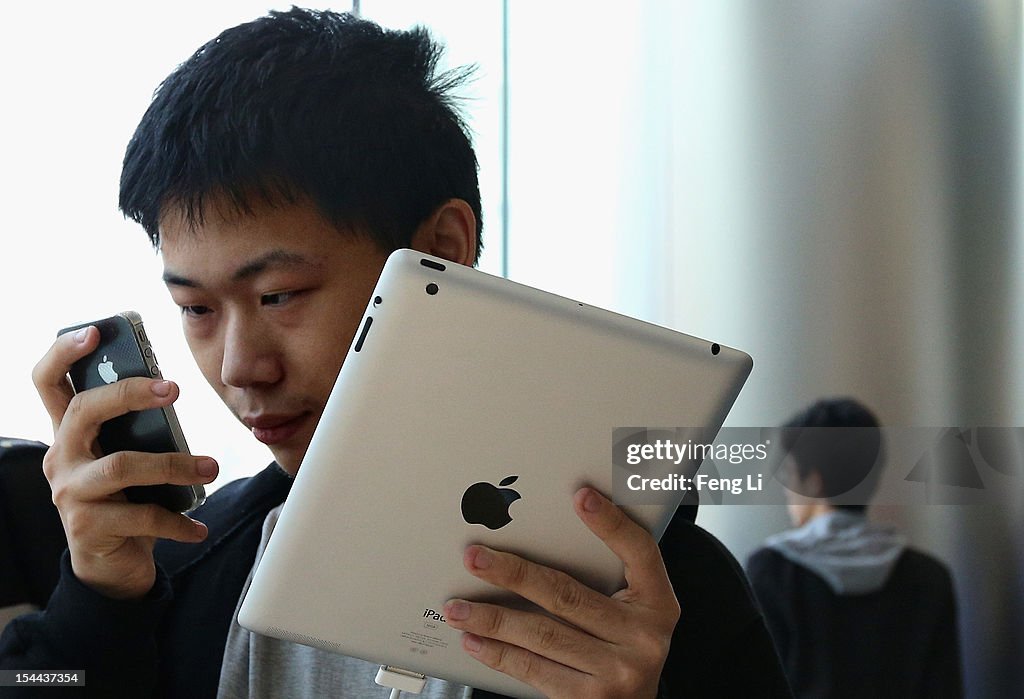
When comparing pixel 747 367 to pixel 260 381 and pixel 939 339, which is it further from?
pixel 939 339

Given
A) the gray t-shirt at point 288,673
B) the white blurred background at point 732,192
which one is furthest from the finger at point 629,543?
the white blurred background at point 732,192

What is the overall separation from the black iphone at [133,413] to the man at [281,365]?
2 centimetres

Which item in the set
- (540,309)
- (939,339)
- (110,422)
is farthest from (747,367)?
(939,339)

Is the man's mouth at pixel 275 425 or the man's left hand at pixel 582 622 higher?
the man's mouth at pixel 275 425

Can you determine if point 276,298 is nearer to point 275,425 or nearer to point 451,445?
point 275,425

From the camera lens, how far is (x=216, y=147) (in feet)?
2.88

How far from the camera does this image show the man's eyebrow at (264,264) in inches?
32.8

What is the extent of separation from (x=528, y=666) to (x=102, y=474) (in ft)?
1.24

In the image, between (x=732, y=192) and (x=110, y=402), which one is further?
(x=732, y=192)

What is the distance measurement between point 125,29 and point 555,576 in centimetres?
164

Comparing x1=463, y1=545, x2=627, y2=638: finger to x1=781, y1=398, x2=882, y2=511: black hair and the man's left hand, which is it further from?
x1=781, y1=398, x2=882, y2=511: black hair

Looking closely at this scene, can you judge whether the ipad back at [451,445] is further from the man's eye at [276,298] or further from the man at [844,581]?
the man at [844,581]

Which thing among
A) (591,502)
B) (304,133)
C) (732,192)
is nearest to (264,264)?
(304,133)

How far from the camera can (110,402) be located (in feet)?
2.61
